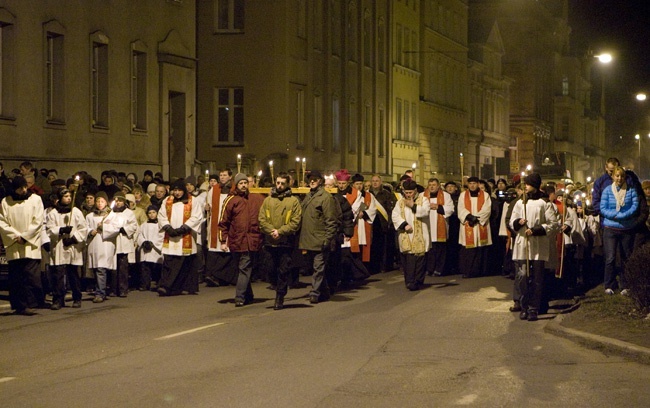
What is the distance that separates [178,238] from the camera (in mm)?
20000

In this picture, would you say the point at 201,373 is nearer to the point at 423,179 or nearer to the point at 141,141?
the point at 141,141

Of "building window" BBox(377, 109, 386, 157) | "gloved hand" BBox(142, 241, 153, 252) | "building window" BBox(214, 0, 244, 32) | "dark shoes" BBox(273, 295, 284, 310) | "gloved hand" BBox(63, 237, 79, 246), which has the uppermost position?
"building window" BBox(214, 0, 244, 32)

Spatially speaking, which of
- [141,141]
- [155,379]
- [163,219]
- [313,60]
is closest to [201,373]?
[155,379]

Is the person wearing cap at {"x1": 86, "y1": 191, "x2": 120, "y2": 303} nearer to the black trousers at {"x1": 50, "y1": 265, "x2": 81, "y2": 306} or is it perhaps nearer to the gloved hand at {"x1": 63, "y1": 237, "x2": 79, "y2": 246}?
the black trousers at {"x1": 50, "y1": 265, "x2": 81, "y2": 306}

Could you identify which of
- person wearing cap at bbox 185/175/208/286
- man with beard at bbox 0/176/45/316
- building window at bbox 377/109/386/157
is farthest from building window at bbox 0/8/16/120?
building window at bbox 377/109/386/157

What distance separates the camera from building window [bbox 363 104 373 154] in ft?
171

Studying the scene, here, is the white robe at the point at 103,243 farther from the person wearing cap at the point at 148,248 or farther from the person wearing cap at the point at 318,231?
the person wearing cap at the point at 318,231

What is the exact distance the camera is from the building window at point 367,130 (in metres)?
52.2

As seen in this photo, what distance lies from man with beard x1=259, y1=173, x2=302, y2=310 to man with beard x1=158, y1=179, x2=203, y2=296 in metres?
2.28

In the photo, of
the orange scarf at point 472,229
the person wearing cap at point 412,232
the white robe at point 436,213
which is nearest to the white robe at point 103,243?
the person wearing cap at point 412,232

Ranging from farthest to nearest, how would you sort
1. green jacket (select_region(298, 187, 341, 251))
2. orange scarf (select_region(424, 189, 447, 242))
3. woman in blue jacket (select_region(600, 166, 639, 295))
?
orange scarf (select_region(424, 189, 447, 242))
woman in blue jacket (select_region(600, 166, 639, 295))
green jacket (select_region(298, 187, 341, 251))

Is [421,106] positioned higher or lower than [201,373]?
higher

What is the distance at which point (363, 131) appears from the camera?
51.6 metres

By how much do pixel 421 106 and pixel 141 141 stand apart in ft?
104
